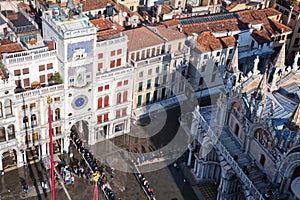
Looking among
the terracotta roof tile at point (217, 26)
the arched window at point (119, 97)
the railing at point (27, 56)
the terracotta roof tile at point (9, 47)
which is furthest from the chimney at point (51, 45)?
the terracotta roof tile at point (217, 26)

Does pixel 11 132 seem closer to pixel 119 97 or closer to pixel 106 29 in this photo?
pixel 119 97

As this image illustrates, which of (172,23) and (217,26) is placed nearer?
(172,23)

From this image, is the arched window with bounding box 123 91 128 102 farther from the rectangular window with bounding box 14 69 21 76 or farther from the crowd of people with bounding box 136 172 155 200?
the rectangular window with bounding box 14 69 21 76

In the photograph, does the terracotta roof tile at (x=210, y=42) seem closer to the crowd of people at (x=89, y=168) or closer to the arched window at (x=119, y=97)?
the arched window at (x=119, y=97)

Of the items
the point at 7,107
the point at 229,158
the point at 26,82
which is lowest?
the point at 229,158

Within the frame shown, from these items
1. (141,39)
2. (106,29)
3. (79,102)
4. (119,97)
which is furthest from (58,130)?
(141,39)

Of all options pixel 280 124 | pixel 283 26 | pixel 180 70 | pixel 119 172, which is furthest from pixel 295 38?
pixel 119 172

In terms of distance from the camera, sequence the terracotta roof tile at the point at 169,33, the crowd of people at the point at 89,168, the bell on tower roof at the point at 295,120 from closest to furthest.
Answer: the bell on tower roof at the point at 295,120
the crowd of people at the point at 89,168
the terracotta roof tile at the point at 169,33
